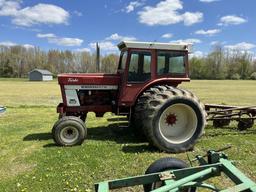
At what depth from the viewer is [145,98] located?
8047 mm

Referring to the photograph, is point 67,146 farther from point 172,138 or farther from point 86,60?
point 86,60

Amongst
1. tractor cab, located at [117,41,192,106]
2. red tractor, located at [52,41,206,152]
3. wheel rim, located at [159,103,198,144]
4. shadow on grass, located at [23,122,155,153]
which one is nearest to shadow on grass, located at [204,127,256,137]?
wheel rim, located at [159,103,198,144]

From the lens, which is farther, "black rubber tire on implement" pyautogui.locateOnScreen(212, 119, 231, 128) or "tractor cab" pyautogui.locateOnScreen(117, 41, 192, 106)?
"black rubber tire on implement" pyautogui.locateOnScreen(212, 119, 231, 128)

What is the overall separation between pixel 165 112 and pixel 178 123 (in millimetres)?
461

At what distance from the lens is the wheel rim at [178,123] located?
810 cm

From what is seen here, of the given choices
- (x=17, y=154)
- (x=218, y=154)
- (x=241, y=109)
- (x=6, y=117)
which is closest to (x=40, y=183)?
(x=17, y=154)

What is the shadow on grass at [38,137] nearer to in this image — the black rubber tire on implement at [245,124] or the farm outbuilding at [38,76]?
the black rubber tire on implement at [245,124]

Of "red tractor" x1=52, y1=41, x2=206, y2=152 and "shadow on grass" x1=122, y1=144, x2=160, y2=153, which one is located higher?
"red tractor" x1=52, y1=41, x2=206, y2=152

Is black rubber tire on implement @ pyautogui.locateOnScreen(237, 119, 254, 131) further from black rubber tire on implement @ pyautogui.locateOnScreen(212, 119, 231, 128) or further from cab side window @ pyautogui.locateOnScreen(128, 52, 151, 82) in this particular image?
cab side window @ pyautogui.locateOnScreen(128, 52, 151, 82)

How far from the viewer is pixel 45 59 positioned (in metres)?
134

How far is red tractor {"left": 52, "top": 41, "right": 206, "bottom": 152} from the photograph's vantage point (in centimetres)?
782

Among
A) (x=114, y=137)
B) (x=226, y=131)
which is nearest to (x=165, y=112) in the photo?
(x=114, y=137)

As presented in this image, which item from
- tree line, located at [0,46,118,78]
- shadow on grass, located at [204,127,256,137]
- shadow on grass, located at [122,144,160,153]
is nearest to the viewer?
shadow on grass, located at [122,144,160,153]

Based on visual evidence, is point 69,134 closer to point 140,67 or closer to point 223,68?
point 140,67
